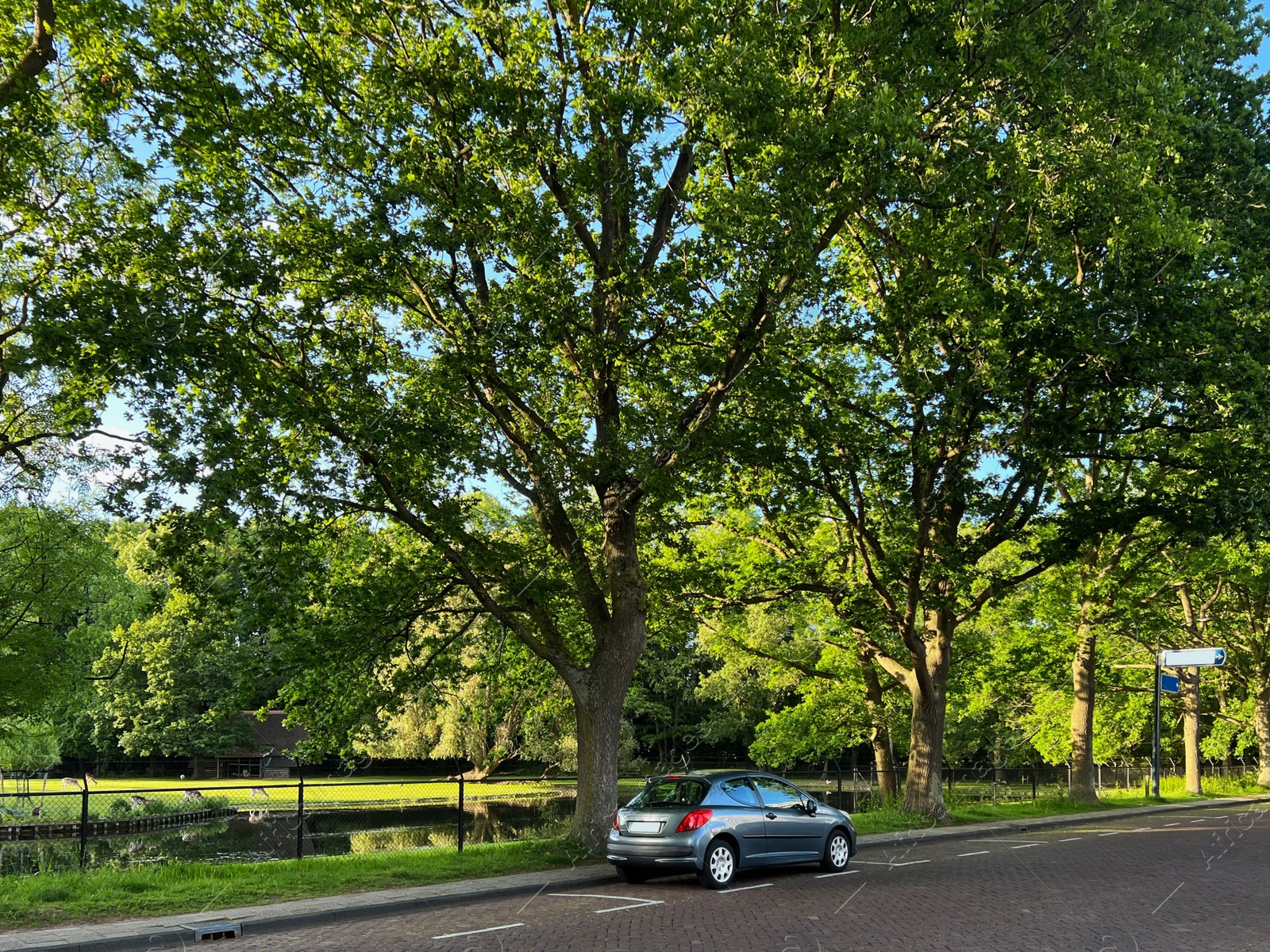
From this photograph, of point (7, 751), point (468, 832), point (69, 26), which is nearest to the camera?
point (69, 26)

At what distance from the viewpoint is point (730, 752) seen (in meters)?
61.1

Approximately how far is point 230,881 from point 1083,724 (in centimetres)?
2586

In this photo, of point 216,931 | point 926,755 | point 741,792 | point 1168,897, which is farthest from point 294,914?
point 926,755

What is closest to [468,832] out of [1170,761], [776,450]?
[776,450]

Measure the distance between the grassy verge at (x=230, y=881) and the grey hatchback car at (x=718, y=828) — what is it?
6.77ft

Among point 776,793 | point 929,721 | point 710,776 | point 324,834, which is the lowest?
point 324,834

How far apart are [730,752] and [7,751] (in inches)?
1529

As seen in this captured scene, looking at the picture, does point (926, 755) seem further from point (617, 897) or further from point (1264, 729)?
point (1264, 729)

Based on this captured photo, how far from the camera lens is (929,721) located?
22.9 m

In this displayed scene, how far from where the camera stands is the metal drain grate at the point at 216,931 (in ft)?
31.7

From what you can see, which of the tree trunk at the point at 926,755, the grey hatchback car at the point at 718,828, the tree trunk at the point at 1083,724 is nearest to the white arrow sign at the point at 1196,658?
the tree trunk at the point at 1083,724

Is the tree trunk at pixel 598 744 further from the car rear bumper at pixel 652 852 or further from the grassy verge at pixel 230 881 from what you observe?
the car rear bumper at pixel 652 852

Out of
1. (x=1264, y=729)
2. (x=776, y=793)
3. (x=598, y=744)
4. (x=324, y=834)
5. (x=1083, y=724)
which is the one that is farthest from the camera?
(x=1264, y=729)

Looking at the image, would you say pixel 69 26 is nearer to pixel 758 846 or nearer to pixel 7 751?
pixel 758 846
